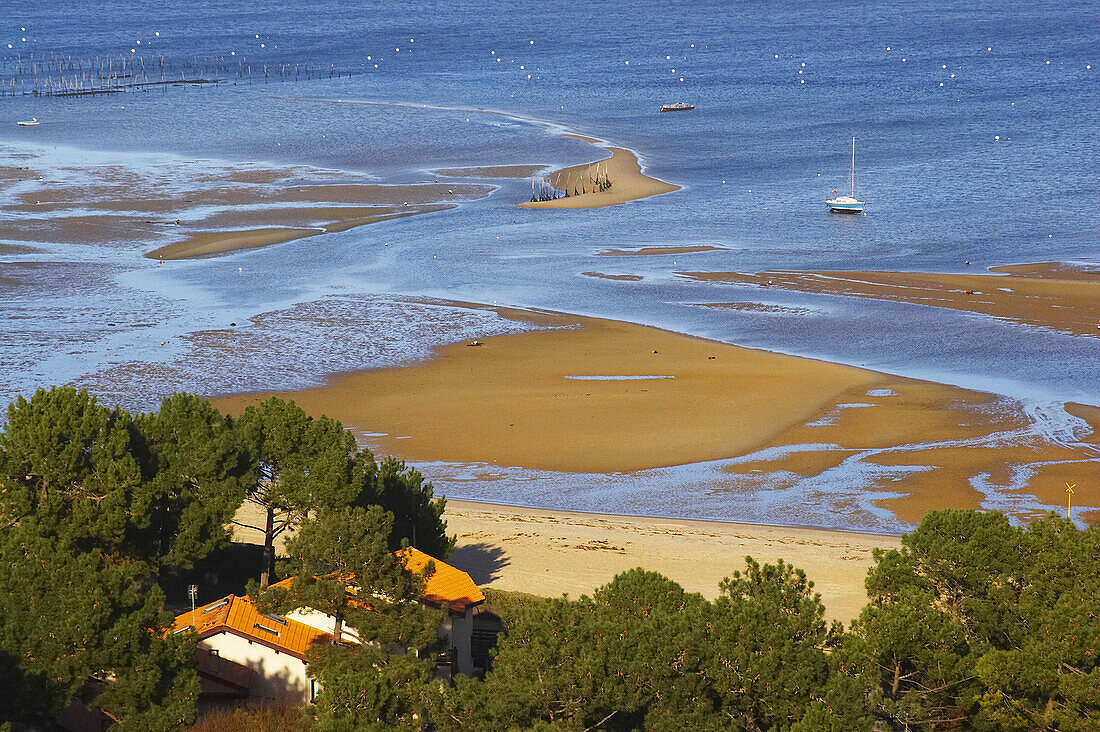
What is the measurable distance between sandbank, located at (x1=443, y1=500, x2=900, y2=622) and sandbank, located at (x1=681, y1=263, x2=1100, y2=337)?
888 inches

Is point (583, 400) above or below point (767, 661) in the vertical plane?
below

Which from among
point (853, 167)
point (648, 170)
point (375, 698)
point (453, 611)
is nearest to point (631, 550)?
point (453, 611)

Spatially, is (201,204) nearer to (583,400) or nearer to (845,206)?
(845,206)

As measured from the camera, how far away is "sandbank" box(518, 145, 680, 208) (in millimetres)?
73500

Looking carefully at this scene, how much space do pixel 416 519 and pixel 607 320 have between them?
24.2 m

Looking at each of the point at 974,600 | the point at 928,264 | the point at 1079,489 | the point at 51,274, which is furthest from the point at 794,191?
the point at 974,600

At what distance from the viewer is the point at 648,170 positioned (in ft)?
275

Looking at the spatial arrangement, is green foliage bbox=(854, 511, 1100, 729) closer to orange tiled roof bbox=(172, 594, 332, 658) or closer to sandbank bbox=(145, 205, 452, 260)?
orange tiled roof bbox=(172, 594, 332, 658)

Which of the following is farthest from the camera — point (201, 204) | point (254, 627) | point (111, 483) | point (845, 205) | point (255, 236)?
point (201, 204)

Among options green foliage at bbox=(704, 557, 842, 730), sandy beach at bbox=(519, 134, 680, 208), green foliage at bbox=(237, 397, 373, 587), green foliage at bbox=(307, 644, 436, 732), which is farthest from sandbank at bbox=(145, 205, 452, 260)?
green foliage at bbox=(704, 557, 842, 730)

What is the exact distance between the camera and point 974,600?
17.8 metres

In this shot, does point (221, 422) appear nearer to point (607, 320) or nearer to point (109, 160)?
point (607, 320)

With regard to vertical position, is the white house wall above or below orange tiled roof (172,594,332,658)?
below

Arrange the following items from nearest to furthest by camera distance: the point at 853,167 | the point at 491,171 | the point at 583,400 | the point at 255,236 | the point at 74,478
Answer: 1. the point at 74,478
2. the point at 583,400
3. the point at 255,236
4. the point at 853,167
5. the point at 491,171
